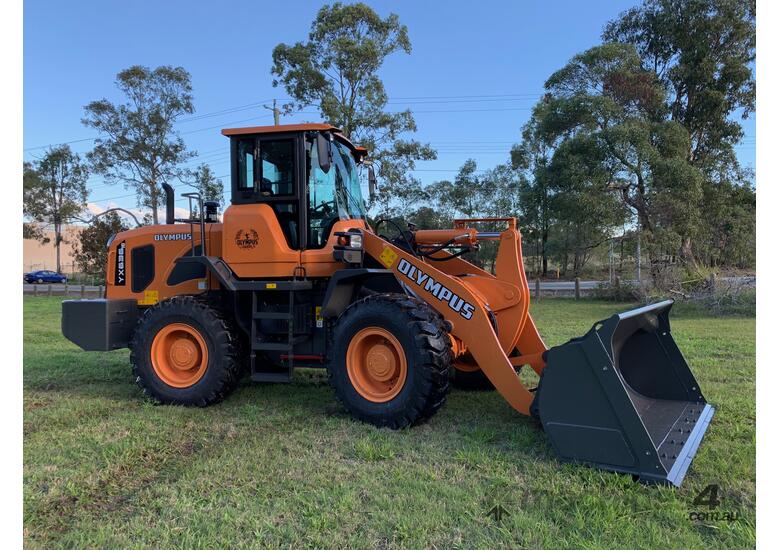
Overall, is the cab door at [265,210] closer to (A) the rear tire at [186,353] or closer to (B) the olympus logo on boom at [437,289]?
(A) the rear tire at [186,353]

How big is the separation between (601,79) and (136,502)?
22.5 meters

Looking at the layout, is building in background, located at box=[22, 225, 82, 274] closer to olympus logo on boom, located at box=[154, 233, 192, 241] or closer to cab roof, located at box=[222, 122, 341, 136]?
olympus logo on boom, located at box=[154, 233, 192, 241]

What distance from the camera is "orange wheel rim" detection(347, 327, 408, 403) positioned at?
4.65 meters

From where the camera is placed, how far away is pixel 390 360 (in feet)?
15.4

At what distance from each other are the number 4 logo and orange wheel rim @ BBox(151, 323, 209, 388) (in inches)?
177

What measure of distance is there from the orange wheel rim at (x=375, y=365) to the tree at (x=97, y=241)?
27482 millimetres

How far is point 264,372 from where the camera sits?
560 cm

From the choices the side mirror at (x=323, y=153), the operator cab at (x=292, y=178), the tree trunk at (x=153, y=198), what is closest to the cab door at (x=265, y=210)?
the operator cab at (x=292, y=178)

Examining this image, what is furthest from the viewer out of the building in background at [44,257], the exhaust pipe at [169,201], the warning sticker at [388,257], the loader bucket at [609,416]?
the building in background at [44,257]

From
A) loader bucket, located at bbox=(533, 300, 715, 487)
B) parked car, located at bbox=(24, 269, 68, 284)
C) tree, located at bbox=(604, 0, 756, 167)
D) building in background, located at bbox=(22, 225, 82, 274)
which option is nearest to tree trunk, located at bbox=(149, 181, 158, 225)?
parked car, located at bbox=(24, 269, 68, 284)

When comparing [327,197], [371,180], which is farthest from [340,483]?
[371,180]

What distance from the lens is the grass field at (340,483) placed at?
2.85 meters

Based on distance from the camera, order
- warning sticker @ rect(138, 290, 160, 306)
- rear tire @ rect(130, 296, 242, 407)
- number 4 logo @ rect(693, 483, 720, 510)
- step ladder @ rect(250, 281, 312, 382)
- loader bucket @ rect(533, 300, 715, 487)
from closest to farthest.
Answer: number 4 logo @ rect(693, 483, 720, 510), loader bucket @ rect(533, 300, 715, 487), step ladder @ rect(250, 281, 312, 382), rear tire @ rect(130, 296, 242, 407), warning sticker @ rect(138, 290, 160, 306)

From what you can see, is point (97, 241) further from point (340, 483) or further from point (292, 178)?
point (340, 483)
